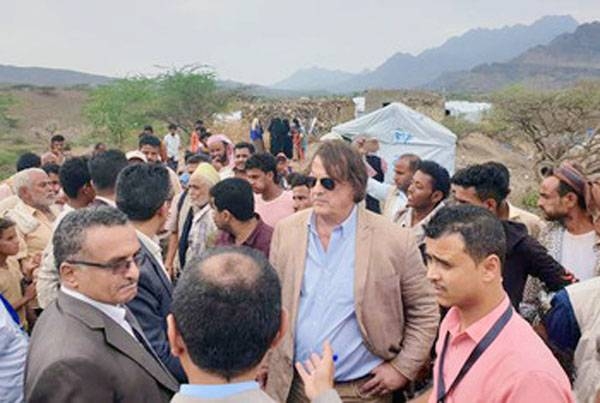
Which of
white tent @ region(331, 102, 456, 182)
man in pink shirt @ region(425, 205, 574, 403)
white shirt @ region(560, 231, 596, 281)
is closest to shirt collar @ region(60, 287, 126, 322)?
man in pink shirt @ region(425, 205, 574, 403)

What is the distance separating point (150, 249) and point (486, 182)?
1.93m

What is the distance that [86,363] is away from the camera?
194cm

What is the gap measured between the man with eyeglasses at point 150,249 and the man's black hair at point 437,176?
2.01 m

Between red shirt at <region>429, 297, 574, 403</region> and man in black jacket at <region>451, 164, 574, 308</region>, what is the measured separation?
1312mm

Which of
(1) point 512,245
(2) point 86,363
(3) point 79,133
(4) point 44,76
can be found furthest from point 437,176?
(4) point 44,76

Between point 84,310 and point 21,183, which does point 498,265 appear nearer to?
point 84,310

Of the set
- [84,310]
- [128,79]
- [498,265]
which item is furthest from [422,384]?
[128,79]

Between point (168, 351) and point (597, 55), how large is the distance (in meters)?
165

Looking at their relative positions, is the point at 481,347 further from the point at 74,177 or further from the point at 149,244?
the point at 74,177

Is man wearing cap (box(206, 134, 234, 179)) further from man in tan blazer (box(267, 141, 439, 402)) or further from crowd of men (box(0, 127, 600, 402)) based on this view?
man in tan blazer (box(267, 141, 439, 402))

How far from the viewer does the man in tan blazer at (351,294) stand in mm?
2781

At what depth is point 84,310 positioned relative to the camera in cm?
216

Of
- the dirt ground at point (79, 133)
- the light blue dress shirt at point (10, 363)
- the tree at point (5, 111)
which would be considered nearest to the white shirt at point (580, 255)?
the light blue dress shirt at point (10, 363)

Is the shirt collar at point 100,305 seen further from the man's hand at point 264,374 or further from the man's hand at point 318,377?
the man's hand at point 264,374
